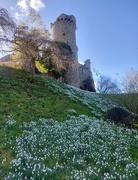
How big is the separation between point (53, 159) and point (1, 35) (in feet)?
46.9

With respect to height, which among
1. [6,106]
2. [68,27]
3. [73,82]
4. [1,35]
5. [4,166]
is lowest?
[4,166]

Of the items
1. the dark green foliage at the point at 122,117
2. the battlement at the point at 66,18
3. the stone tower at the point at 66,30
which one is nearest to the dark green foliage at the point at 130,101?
the dark green foliage at the point at 122,117

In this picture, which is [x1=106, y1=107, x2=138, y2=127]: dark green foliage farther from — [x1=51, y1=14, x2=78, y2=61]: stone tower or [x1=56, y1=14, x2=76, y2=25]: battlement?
[x1=56, y1=14, x2=76, y2=25]: battlement

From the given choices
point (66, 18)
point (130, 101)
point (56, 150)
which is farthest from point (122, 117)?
point (66, 18)

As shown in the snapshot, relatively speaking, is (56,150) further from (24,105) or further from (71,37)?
(71,37)

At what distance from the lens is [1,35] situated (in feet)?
63.6

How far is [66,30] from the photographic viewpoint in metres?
49.2

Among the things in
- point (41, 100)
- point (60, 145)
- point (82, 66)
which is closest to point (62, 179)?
point (60, 145)

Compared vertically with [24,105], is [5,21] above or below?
above

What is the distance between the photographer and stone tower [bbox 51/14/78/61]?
159 ft

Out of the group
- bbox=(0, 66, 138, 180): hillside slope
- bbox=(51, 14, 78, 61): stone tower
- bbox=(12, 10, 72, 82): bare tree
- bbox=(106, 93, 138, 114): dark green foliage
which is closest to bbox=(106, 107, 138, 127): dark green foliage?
bbox=(0, 66, 138, 180): hillside slope

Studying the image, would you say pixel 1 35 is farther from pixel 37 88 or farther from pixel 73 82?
pixel 73 82

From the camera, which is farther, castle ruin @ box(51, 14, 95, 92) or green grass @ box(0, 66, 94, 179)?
castle ruin @ box(51, 14, 95, 92)

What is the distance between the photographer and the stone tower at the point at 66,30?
4831cm
